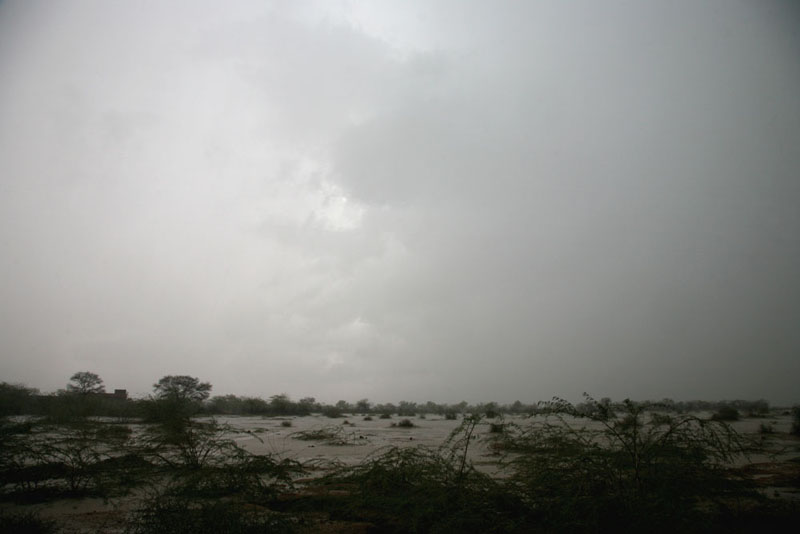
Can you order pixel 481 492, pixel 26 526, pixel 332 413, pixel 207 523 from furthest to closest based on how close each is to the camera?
pixel 332 413, pixel 481 492, pixel 26 526, pixel 207 523

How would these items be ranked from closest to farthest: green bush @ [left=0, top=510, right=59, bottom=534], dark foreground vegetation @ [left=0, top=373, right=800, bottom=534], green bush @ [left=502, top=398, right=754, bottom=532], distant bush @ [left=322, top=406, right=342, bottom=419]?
1. green bush @ [left=502, top=398, right=754, bottom=532]
2. dark foreground vegetation @ [left=0, top=373, right=800, bottom=534]
3. green bush @ [left=0, top=510, right=59, bottom=534]
4. distant bush @ [left=322, top=406, right=342, bottom=419]

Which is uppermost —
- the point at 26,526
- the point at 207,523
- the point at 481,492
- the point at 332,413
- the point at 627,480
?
the point at 627,480

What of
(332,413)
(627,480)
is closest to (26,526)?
(627,480)

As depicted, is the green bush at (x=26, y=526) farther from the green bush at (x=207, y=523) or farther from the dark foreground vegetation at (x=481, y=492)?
the green bush at (x=207, y=523)

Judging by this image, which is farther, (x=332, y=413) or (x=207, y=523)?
(x=332, y=413)

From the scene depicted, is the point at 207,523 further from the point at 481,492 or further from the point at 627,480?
the point at 627,480

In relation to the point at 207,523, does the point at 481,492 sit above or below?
below

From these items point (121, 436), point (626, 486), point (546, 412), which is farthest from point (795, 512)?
point (121, 436)

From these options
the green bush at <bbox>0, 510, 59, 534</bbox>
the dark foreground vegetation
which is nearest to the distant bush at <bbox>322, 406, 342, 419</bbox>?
the dark foreground vegetation

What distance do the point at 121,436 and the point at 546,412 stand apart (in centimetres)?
1444

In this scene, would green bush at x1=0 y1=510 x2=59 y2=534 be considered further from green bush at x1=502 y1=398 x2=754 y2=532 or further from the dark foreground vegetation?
green bush at x1=502 y1=398 x2=754 y2=532

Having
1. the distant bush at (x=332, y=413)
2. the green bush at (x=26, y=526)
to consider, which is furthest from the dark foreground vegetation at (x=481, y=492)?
the distant bush at (x=332, y=413)

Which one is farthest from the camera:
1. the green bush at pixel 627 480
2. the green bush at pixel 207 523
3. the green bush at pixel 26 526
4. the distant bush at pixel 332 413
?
the distant bush at pixel 332 413

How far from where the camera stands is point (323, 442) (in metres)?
20.1
